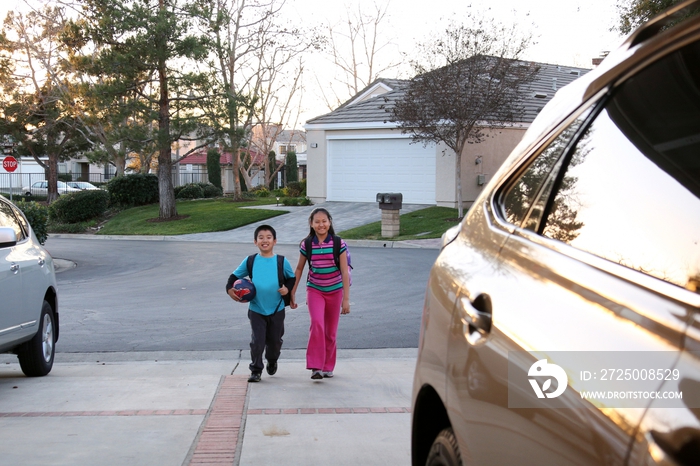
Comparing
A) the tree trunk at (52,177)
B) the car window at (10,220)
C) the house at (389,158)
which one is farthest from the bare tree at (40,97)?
the car window at (10,220)

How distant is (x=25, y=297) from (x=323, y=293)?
2.68m

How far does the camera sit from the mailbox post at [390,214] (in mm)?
22078

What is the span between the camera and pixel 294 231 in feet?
83.1

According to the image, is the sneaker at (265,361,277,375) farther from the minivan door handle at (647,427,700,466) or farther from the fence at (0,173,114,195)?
the fence at (0,173,114,195)

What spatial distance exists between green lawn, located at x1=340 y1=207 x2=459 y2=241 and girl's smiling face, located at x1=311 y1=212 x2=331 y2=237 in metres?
14.9

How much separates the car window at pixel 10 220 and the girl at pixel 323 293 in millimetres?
2739

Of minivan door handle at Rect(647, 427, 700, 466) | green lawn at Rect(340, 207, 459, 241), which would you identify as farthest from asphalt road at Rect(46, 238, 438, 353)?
minivan door handle at Rect(647, 427, 700, 466)

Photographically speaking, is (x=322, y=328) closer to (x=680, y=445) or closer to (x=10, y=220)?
(x=10, y=220)

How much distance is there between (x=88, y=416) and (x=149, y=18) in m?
24.2

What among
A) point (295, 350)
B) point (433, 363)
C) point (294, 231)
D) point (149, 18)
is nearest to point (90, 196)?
point (149, 18)

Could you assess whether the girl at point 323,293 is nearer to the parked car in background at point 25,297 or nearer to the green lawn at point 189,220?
the parked car in background at point 25,297

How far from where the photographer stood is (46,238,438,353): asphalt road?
9.11 meters

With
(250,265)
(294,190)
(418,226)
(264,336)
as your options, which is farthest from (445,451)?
(294,190)

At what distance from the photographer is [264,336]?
6910mm
